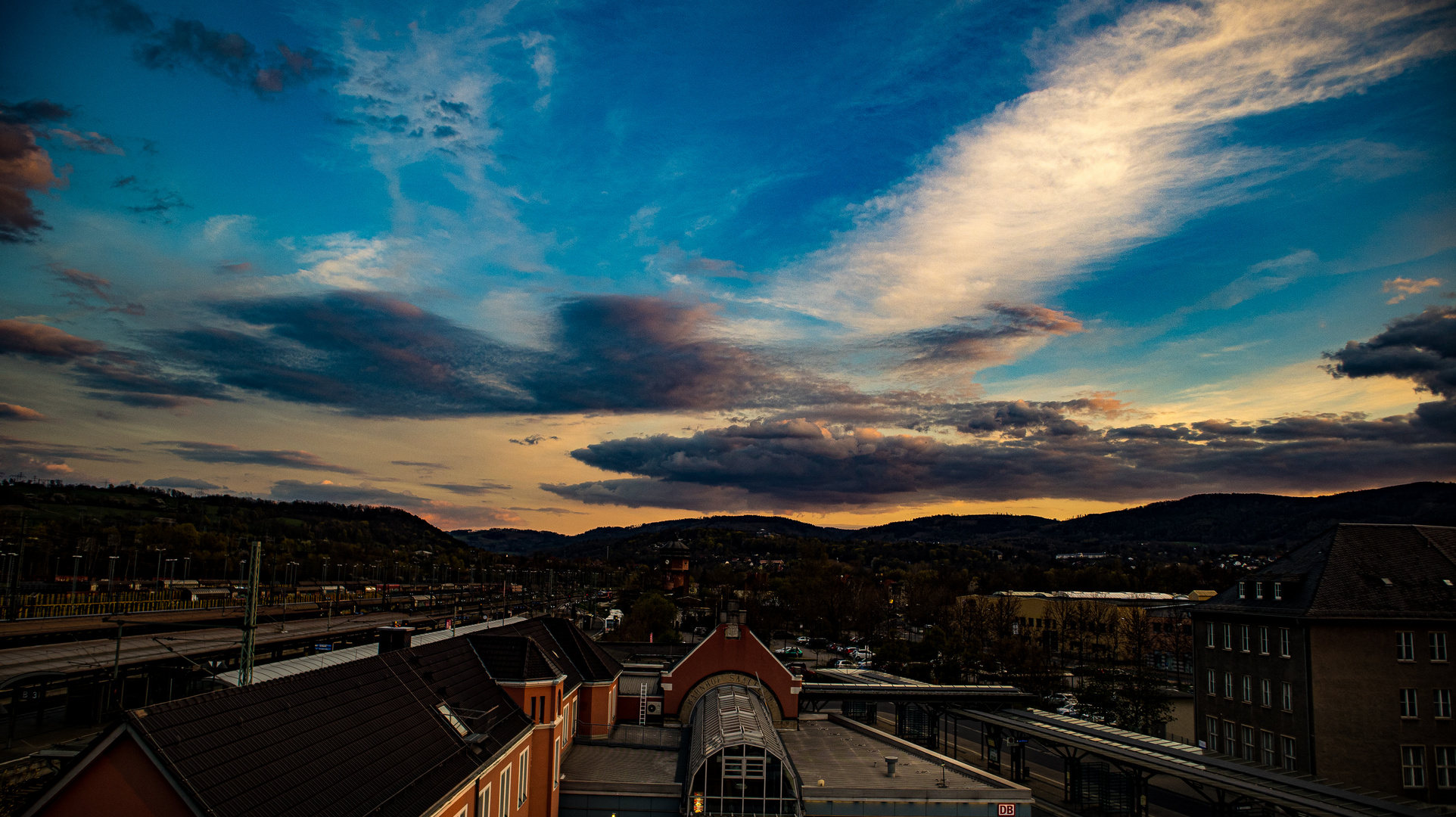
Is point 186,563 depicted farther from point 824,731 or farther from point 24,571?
point 824,731

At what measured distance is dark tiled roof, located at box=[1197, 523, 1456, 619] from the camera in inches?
1607

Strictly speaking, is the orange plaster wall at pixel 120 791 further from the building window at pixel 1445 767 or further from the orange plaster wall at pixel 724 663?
the building window at pixel 1445 767

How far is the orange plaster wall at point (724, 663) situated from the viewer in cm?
4903

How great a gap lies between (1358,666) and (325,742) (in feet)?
162

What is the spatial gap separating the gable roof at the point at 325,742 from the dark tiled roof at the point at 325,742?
3 centimetres

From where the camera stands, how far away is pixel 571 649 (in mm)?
46094

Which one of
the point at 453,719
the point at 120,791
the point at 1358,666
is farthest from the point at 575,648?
the point at 1358,666

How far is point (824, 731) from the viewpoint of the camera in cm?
4788

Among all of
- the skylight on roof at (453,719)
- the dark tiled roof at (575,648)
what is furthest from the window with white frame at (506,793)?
the dark tiled roof at (575,648)

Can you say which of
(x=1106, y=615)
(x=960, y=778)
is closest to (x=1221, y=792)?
(x=960, y=778)

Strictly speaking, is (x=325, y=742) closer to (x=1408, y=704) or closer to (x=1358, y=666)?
(x=1358, y=666)

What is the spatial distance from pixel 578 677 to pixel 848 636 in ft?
324

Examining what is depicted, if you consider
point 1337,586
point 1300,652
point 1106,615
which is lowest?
point 1106,615

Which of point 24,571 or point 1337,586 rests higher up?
point 1337,586
